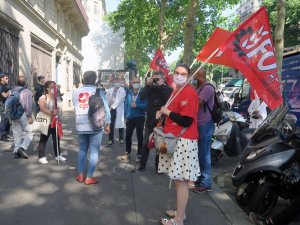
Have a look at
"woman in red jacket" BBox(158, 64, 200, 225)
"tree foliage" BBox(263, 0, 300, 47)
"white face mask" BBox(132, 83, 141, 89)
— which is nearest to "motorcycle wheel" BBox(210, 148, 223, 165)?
"white face mask" BBox(132, 83, 141, 89)

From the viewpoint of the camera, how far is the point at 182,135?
3869 millimetres

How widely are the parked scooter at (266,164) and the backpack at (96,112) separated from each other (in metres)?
1.99

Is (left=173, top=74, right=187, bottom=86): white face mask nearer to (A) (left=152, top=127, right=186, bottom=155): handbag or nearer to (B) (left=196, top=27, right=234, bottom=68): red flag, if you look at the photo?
(A) (left=152, top=127, right=186, bottom=155): handbag

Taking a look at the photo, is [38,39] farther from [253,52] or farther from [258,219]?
[258,219]

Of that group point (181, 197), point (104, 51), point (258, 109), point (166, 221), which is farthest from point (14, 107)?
point (104, 51)

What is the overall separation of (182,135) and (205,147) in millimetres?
1483

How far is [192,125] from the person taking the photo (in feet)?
12.7

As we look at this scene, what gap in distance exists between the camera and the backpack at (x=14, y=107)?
271 inches

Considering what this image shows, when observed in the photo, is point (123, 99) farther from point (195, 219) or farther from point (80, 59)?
point (80, 59)

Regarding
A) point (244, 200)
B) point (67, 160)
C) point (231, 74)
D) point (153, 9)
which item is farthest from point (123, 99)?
point (231, 74)

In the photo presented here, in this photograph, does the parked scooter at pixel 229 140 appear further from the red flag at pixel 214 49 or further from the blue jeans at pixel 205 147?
the red flag at pixel 214 49

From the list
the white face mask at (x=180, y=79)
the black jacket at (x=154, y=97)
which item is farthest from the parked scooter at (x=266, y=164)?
the black jacket at (x=154, y=97)

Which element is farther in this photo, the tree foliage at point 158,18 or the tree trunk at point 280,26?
the tree foliage at point 158,18

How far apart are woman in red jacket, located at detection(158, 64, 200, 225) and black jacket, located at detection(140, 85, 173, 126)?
215 cm
